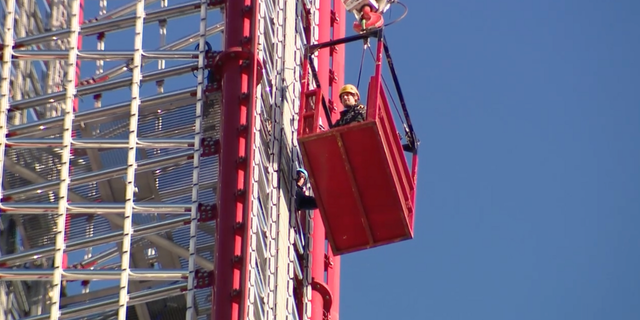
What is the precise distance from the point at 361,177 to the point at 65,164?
599 cm

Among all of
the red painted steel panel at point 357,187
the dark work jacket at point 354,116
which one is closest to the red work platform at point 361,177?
the red painted steel panel at point 357,187

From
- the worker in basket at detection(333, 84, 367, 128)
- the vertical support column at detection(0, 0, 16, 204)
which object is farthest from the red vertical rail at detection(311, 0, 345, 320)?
the vertical support column at detection(0, 0, 16, 204)

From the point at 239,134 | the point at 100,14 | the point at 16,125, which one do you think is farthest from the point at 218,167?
the point at 100,14

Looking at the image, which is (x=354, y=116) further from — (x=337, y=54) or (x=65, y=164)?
(x=337, y=54)

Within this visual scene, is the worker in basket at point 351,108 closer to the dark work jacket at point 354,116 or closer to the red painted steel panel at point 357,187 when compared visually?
the dark work jacket at point 354,116

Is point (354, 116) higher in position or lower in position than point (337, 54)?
lower

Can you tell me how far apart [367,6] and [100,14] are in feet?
18.3

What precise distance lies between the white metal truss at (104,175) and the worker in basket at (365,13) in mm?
2864

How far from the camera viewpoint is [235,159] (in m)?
44.6

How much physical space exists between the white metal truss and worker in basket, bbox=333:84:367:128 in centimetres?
242

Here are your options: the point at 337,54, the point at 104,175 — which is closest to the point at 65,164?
the point at 104,175

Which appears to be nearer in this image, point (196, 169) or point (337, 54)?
point (196, 169)

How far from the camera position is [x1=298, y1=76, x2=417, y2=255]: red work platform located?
4628 cm

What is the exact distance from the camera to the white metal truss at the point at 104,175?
145 feet
